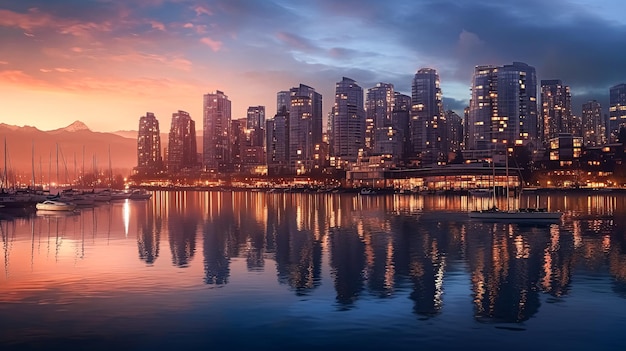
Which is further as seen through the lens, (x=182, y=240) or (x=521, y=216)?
(x=521, y=216)

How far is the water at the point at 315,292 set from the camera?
68.8 feet

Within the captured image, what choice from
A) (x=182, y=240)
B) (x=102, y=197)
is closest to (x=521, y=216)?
(x=182, y=240)

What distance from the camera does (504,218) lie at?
69062 mm

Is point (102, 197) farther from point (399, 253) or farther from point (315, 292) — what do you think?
point (315, 292)

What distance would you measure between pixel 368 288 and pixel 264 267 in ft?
30.0

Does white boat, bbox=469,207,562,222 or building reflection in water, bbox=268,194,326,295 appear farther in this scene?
white boat, bbox=469,207,562,222

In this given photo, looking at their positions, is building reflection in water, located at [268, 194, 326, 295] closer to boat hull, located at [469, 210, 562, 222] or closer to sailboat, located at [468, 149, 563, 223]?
sailboat, located at [468, 149, 563, 223]

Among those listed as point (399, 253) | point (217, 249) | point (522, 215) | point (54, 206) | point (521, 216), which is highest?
point (54, 206)

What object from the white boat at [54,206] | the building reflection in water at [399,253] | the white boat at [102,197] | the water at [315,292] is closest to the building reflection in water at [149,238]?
the building reflection in water at [399,253]

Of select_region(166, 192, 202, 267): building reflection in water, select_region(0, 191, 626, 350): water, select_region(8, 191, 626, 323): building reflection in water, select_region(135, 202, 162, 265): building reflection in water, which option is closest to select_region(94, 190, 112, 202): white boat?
select_region(135, 202, 162, 265): building reflection in water

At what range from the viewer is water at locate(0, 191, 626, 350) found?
21.0 m

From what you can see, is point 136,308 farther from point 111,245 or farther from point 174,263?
point 111,245

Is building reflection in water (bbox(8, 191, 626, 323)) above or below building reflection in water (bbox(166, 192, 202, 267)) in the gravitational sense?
below

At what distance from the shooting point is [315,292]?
93.1 feet
